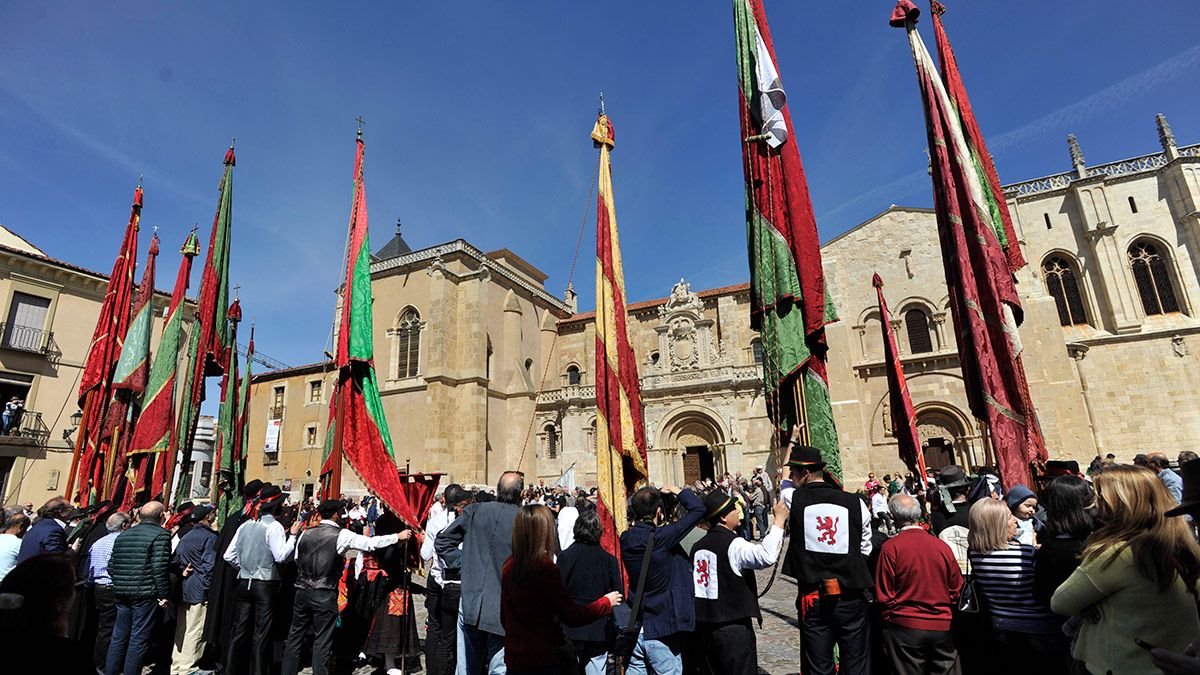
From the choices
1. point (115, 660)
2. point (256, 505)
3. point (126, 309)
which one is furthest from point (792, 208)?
point (126, 309)

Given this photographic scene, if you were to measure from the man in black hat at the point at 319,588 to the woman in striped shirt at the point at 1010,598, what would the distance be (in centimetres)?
431

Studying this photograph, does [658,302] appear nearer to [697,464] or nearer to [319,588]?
[697,464]

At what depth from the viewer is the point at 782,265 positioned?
470cm

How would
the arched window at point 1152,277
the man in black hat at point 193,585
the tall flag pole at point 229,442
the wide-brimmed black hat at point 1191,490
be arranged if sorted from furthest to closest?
1. the arched window at point 1152,277
2. the tall flag pole at point 229,442
3. the man in black hat at point 193,585
4. the wide-brimmed black hat at point 1191,490

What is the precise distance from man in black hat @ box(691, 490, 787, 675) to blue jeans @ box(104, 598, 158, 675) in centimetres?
510

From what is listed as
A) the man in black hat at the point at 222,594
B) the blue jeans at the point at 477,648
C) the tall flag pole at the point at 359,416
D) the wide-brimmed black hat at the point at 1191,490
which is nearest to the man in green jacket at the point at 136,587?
the man in black hat at the point at 222,594

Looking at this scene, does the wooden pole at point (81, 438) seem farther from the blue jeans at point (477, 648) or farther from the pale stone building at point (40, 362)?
the pale stone building at point (40, 362)

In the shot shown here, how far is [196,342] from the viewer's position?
8.23m

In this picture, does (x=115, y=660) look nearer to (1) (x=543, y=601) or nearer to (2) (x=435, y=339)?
(1) (x=543, y=601)

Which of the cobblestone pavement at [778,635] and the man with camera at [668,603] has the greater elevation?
the man with camera at [668,603]

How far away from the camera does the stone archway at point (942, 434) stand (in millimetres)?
18734

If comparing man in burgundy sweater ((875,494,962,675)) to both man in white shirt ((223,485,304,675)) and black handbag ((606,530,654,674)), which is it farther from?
man in white shirt ((223,485,304,675))

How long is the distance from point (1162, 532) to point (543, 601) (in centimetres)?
253

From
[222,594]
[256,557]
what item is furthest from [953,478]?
[222,594]
